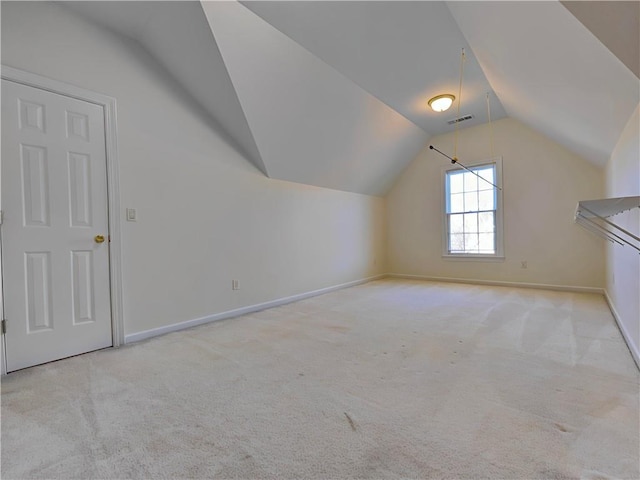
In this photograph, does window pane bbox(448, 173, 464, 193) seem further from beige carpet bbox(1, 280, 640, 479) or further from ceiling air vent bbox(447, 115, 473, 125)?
beige carpet bbox(1, 280, 640, 479)

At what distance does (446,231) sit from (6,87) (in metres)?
6.10

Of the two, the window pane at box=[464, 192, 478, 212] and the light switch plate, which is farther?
the window pane at box=[464, 192, 478, 212]

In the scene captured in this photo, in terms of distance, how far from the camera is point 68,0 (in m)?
2.28

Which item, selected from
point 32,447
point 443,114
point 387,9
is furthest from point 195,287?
point 443,114

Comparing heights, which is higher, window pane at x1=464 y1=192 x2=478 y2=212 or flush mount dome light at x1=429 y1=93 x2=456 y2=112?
flush mount dome light at x1=429 y1=93 x2=456 y2=112

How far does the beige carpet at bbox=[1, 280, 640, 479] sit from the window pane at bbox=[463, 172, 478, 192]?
324 centimetres

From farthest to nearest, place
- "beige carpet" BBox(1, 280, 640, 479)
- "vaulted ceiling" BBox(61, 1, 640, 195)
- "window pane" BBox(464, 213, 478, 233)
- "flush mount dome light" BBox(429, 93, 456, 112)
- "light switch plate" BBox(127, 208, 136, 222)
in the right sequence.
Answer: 1. "window pane" BBox(464, 213, 478, 233)
2. "flush mount dome light" BBox(429, 93, 456, 112)
3. "light switch plate" BBox(127, 208, 136, 222)
4. "vaulted ceiling" BBox(61, 1, 640, 195)
5. "beige carpet" BBox(1, 280, 640, 479)

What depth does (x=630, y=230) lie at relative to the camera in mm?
2393

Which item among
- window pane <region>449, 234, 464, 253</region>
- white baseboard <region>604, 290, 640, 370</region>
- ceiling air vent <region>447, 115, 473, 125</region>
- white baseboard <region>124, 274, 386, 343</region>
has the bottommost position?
white baseboard <region>124, 274, 386, 343</region>

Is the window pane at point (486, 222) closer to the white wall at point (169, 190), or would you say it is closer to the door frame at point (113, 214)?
the white wall at point (169, 190)

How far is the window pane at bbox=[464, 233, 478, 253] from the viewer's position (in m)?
5.54

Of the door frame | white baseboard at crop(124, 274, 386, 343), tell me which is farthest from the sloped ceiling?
white baseboard at crop(124, 274, 386, 343)

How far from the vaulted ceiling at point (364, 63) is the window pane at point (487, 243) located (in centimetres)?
181

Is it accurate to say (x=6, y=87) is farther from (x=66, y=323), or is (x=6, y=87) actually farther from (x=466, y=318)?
(x=466, y=318)
